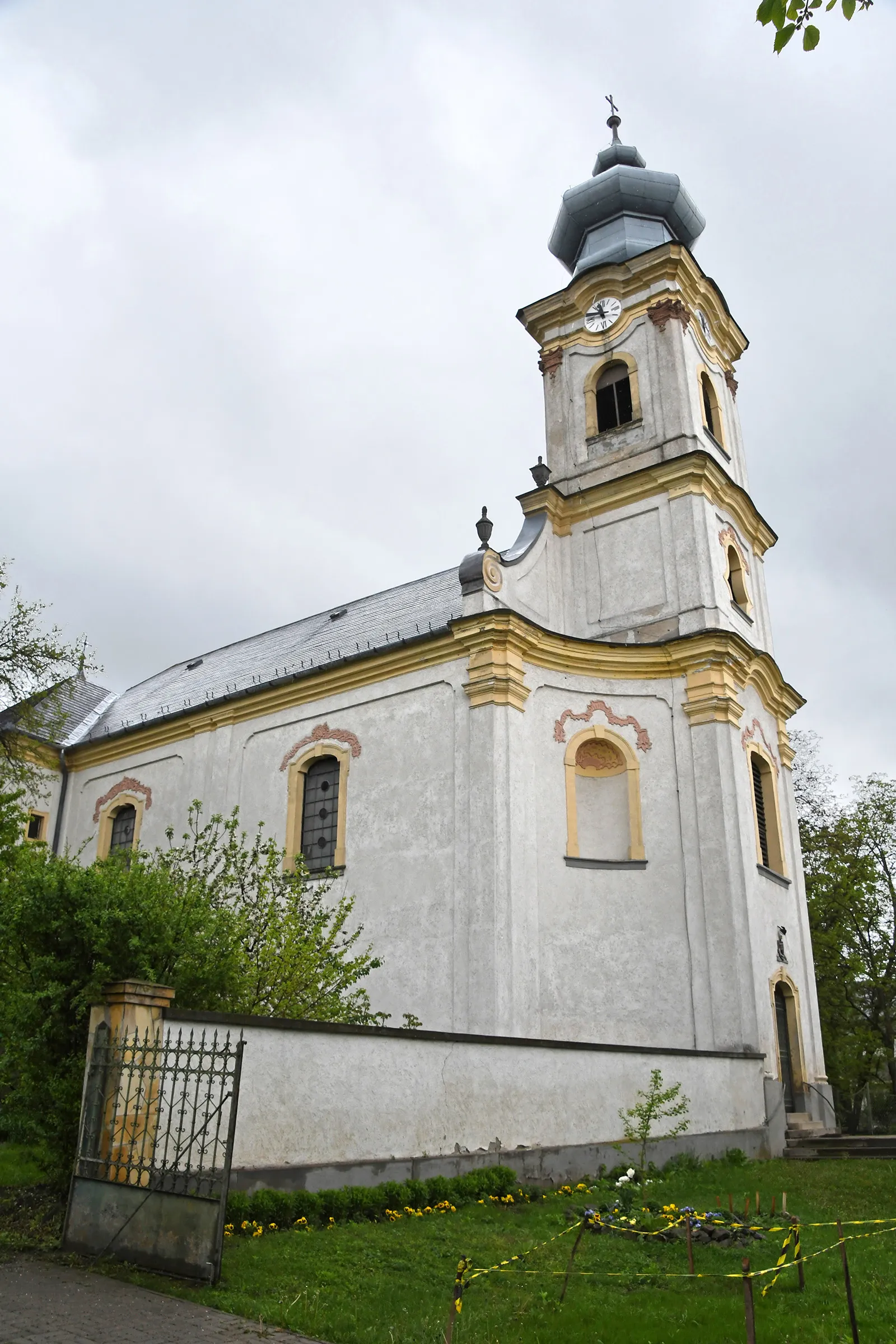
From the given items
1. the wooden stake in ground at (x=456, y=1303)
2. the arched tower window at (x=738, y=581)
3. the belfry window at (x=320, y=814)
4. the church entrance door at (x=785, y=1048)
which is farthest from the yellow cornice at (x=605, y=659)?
the wooden stake in ground at (x=456, y=1303)

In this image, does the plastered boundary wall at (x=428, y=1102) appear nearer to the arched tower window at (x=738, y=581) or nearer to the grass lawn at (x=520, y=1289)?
the grass lawn at (x=520, y=1289)

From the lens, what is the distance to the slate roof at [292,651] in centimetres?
2214

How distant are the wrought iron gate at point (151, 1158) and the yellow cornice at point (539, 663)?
10.2 metres

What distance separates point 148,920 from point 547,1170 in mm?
6123

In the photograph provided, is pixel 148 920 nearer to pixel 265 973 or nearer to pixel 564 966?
pixel 265 973

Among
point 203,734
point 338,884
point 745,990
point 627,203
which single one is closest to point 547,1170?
point 745,990

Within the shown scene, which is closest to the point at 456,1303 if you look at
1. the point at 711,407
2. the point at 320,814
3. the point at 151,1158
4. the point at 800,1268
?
the point at 800,1268

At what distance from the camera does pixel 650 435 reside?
75.2 ft

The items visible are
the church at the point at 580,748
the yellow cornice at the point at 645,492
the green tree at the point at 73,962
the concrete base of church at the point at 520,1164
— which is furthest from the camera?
the yellow cornice at the point at 645,492

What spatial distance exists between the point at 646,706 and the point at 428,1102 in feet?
A: 32.9

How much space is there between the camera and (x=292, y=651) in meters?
25.8

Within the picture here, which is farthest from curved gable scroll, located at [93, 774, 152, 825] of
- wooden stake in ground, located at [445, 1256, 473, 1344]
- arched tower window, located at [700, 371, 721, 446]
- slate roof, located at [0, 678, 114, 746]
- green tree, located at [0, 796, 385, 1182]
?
Answer: wooden stake in ground, located at [445, 1256, 473, 1344]

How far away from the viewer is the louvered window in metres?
21.2

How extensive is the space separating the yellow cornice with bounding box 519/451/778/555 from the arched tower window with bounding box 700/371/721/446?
7.40ft
